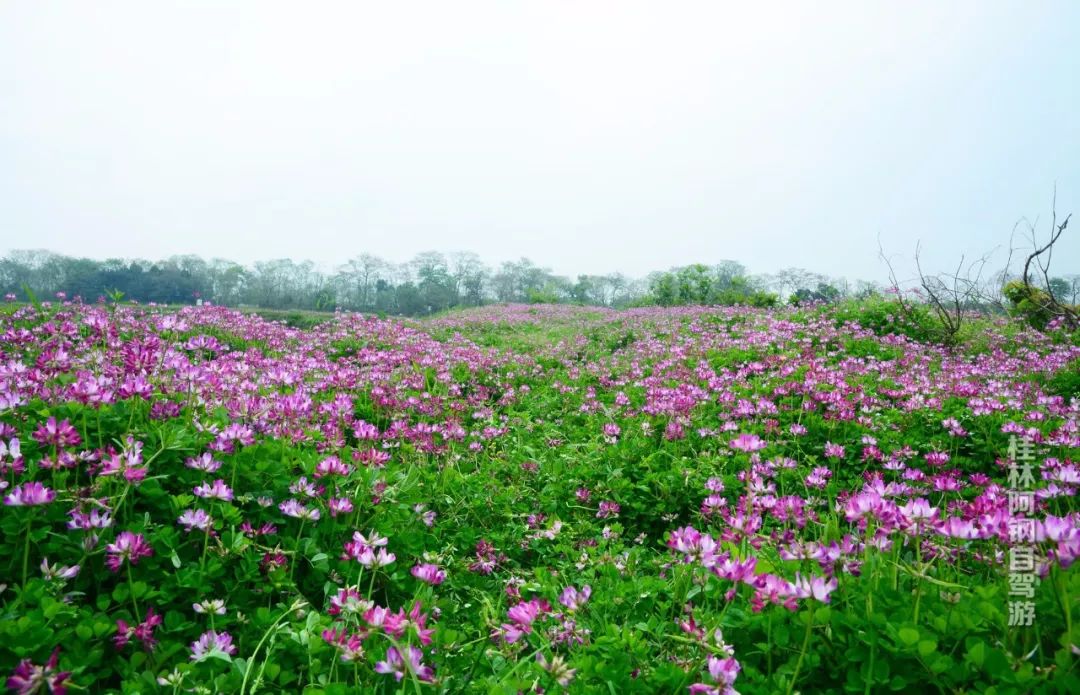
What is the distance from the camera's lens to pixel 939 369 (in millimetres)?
7668

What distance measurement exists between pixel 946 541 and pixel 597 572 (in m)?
1.81

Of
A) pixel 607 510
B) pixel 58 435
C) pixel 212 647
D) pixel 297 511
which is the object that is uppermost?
pixel 58 435

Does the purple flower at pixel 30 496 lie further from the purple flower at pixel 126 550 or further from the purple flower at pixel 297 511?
the purple flower at pixel 297 511

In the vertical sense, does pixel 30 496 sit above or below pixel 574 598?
above

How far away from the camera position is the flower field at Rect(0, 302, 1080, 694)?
170cm

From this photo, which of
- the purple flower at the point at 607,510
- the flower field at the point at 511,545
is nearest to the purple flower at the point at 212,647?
the flower field at the point at 511,545

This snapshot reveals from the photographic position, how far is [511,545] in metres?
3.61

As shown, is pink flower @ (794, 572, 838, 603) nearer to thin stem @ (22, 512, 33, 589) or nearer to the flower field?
the flower field

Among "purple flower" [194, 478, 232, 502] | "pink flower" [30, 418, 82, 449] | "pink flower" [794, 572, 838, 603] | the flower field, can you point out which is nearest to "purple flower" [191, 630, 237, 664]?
the flower field

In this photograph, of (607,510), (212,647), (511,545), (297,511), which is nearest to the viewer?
(212,647)

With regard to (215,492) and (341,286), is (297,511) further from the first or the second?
(341,286)

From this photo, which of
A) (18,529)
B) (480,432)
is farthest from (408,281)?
(18,529)

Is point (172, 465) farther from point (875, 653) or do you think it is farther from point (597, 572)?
point (875, 653)

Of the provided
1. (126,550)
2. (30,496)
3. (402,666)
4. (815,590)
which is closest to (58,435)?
(30,496)
